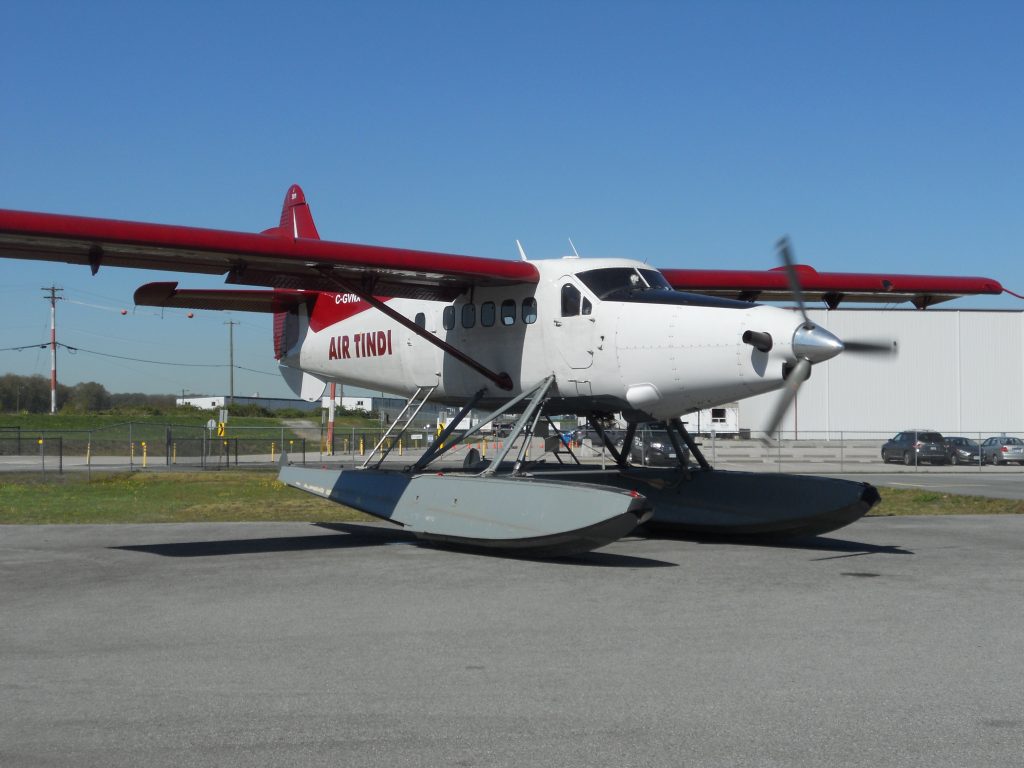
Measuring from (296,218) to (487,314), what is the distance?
7.18m

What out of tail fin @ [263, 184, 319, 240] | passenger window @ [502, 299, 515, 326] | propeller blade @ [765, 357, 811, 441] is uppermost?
tail fin @ [263, 184, 319, 240]

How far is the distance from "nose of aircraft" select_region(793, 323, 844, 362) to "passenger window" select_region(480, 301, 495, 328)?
4811mm

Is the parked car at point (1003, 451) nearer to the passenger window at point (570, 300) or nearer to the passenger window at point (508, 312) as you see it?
the passenger window at point (508, 312)

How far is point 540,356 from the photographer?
14125mm

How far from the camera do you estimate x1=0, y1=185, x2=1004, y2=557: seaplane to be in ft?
38.3

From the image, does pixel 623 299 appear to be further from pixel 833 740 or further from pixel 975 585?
pixel 833 740

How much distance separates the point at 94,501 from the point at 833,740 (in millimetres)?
19038

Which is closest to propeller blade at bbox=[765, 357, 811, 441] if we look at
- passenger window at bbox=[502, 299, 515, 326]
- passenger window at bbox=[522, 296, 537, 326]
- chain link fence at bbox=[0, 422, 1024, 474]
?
passenger window at bbox=[522, 296, 537, 326]

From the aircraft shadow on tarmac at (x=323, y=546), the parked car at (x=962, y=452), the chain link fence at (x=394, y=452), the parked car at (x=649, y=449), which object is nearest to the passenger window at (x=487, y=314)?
the aircraft shadow on tarmac at (x=323, y=546)

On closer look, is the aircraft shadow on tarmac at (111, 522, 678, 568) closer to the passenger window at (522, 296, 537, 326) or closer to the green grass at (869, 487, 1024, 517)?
the passenger window at (522, 296, 537, 326)

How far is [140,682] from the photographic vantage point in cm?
615

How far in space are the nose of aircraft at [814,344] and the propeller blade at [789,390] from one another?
0.11 meters

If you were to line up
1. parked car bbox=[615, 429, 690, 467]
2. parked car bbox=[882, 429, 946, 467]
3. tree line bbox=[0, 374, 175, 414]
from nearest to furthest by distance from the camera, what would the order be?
parked car bbox=[615, 429, 690, 467], parked car bbox=[882, 429, 946, 467], tree line bbox=[0, 374, 175, 414]

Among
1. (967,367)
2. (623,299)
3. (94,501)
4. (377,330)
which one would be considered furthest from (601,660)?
(967,367)
